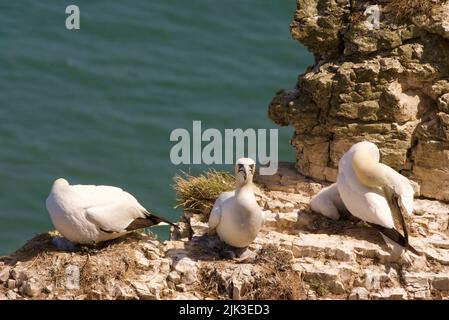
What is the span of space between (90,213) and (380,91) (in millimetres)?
4311

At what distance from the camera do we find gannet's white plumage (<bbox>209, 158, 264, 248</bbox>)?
14.8 m

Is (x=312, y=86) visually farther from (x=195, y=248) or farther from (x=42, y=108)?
(x=42, y=108)

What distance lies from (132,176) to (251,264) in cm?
1603

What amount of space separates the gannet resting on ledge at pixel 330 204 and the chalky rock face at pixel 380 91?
3.36 ft

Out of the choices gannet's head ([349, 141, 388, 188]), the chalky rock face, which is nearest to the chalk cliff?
gannet's head ([349, 141, 388, 188])

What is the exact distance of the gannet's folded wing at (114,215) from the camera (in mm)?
15273

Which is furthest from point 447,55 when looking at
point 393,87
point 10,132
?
point 10,132

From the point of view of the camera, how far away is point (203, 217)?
53.9ft

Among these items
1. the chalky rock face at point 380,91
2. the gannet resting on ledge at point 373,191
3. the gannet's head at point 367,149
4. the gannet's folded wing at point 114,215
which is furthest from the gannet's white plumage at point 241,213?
the chalky rock face at point 380,91

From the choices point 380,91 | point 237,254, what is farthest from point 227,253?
point 380,91

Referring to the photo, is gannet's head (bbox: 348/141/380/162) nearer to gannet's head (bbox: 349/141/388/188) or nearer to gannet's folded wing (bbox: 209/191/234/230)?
gannet's head (bbox: 349/141/388/188)

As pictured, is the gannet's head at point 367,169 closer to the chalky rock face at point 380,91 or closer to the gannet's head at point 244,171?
the chalky rock face at point 380,91

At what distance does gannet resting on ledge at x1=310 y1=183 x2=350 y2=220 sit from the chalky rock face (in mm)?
1023

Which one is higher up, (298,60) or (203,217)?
(298,60)
